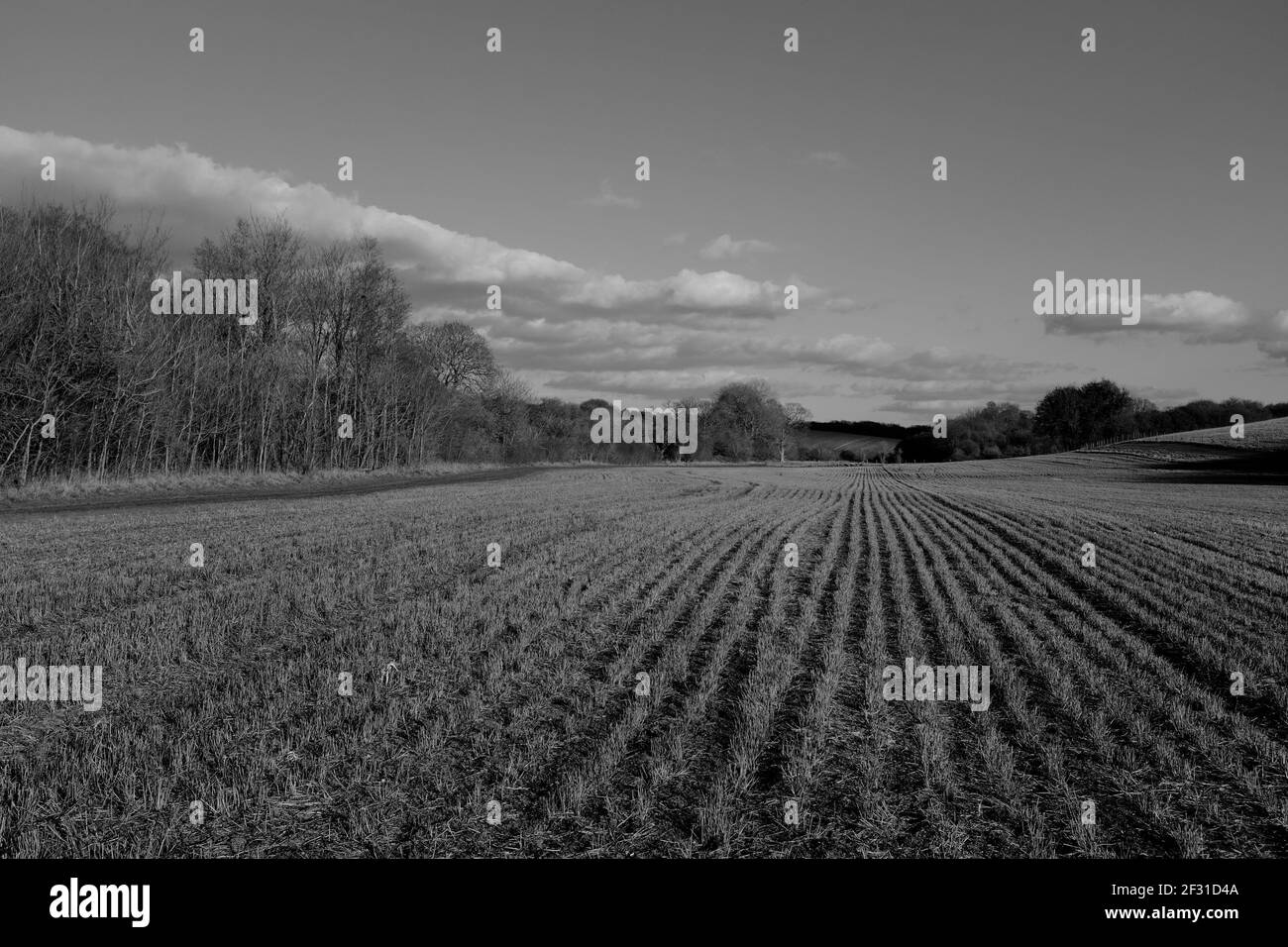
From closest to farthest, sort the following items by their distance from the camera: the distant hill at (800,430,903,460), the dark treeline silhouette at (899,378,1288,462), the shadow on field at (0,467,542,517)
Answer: the shadow on field at (0,467,542,517)
the dark treeline silhouette at (899,378,1288,462)
the distant hill at (800,430,903,460)

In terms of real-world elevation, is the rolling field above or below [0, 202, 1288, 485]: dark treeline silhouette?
below

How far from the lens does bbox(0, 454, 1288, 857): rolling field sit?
4.90 m

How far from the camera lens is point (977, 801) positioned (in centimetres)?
531

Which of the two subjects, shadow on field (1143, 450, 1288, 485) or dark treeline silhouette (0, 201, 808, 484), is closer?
dark treeline silhouette (0, 201, 808, 484)

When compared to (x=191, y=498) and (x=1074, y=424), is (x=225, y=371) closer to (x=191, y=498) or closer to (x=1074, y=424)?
(x=191, y=498)

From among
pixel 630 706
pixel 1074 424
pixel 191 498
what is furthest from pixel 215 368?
pixel 1074 424

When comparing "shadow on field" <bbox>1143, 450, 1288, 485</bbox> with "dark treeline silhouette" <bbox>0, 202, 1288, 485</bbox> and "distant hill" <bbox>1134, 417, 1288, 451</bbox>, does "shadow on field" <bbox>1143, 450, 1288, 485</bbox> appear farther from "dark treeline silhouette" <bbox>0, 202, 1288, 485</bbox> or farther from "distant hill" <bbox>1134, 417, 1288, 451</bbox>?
"dark treeline silhouette" <bbox>0, 202, 1288, 485</bbox>

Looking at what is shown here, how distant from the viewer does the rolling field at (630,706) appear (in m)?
4.90

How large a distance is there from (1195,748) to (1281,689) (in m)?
2.59

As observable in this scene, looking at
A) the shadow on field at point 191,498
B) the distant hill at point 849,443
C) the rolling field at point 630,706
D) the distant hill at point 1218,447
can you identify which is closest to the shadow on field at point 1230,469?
the distant hill at point 1218,447

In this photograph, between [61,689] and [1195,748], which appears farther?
[61,689]

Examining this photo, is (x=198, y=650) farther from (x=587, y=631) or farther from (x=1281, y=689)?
(x=1281, y=689)

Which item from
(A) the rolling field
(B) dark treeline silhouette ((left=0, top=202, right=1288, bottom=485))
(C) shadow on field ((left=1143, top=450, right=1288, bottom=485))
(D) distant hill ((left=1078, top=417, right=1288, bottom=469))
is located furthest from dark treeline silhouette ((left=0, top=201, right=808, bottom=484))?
(D) distant hill ((left=1078, top=417, right=1288, bottom=469))
